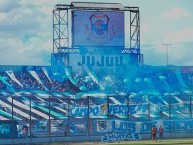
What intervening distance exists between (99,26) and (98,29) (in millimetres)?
434

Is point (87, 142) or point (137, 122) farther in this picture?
point (137, 122)

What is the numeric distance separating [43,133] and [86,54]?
20275 millimetres

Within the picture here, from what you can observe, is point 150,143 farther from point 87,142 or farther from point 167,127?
point 167,127

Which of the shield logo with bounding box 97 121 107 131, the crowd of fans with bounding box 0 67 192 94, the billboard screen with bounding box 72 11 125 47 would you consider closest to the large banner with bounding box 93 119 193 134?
the shield logo with bounding box 97 121 107 131

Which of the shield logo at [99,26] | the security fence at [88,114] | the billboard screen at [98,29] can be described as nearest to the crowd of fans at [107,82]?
the security fence at [88,114]

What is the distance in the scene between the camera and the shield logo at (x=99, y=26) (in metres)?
83.2

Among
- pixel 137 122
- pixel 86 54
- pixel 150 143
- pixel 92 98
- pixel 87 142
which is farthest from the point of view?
pixel 86 54

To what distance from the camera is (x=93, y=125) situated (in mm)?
68438

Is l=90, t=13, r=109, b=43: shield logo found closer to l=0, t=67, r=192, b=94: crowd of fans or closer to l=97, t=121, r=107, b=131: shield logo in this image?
l=0, t=67, r=192, b=94: crowd of fans

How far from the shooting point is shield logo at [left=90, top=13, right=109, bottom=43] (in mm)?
83188

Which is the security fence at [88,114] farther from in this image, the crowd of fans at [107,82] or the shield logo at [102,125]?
the crowd of fans at [107,82]

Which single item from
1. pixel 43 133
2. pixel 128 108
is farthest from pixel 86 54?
pixel 43 133

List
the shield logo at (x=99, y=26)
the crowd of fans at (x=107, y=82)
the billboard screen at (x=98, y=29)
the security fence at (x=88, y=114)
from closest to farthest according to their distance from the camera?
the security fence at (x=88, y=114) < the crowd of fans at (x=107, y=82) < the billboard screen at (x=98, y=29) < the shield logo at (x=99, y=26)

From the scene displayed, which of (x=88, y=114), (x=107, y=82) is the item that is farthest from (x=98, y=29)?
(x=88, y=114)
